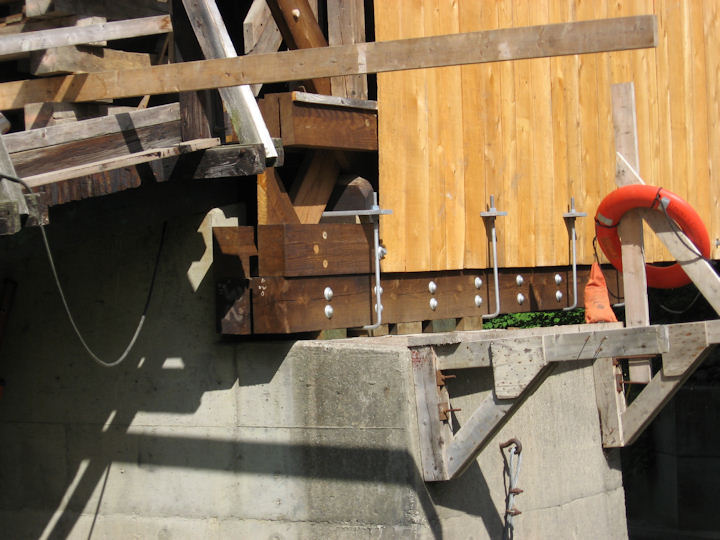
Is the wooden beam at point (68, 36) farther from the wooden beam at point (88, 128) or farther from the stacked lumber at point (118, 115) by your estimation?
the wooden beam at point (88, 128)

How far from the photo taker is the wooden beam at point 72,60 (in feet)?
18.2

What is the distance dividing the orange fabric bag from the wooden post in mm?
1027

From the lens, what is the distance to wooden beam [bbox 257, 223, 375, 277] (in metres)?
5.90

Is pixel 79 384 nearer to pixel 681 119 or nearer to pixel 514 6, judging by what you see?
pixel 514 6

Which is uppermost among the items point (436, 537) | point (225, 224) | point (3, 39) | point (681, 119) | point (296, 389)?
point (681, 119)

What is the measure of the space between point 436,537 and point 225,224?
207 centimetres

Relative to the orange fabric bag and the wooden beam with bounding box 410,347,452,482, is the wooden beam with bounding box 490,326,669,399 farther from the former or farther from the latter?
the orange fabric bag

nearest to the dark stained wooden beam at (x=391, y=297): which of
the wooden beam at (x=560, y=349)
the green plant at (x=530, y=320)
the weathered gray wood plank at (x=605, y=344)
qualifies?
the wooden beam at (x=560, y=349)

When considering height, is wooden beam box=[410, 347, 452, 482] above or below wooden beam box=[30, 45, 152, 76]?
below

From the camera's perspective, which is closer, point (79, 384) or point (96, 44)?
point (96, 44)

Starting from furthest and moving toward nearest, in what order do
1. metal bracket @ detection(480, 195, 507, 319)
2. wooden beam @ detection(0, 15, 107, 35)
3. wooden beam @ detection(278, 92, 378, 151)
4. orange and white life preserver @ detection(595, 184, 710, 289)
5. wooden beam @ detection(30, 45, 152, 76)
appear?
metal bracket @ detection(480, 195, 507, 319)
orange and white life preserver @ detection(595, 184, 710, 289)
wooden beam @ detection(278, 92, 378, 151)
wooden beam @ detection(0, 15, 107, 35)
wooden beam @ detection(30, 45, 152, 76)

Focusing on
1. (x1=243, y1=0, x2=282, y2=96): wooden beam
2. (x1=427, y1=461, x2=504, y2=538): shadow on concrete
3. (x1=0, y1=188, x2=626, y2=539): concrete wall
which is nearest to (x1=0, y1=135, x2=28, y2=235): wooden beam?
(x1=0, y1=188, x2=626, y2=539): concrete wall

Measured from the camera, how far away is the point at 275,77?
4711 millimetres

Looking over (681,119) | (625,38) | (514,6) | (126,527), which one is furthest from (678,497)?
(625,38)
